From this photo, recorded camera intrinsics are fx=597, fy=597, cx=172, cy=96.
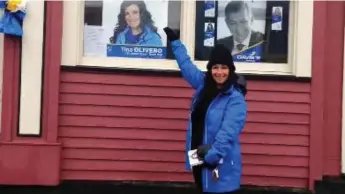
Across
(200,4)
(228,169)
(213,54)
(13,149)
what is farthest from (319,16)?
(13,149)

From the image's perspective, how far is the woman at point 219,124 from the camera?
173 inches

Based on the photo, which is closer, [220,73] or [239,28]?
[220,73]

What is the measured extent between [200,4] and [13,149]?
2.37 meters

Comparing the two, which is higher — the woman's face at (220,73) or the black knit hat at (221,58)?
the black knit hat at (221,58)

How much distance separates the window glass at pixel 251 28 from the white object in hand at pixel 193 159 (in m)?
1.91

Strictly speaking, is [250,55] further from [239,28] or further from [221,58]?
[221,58]

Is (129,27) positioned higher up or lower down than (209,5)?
lower down

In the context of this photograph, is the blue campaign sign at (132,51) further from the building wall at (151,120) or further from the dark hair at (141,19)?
the building wall at (151,120)

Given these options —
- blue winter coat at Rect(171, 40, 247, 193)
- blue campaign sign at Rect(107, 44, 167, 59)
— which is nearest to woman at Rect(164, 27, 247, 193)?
blue winter coat at Rect(171, 40, 247, 193)

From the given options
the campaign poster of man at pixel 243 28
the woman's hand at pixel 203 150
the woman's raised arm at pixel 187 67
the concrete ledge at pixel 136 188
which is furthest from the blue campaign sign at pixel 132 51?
the woman's hand at pixel 203 150

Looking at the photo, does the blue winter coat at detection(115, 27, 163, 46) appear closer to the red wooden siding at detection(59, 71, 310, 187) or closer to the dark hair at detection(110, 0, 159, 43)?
the dark hair at detection(110, 0, 159, 43)

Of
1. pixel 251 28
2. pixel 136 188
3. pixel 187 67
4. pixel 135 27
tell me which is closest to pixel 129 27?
pixel 135 27

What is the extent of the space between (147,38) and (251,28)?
1.09m

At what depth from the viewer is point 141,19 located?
243 inches
